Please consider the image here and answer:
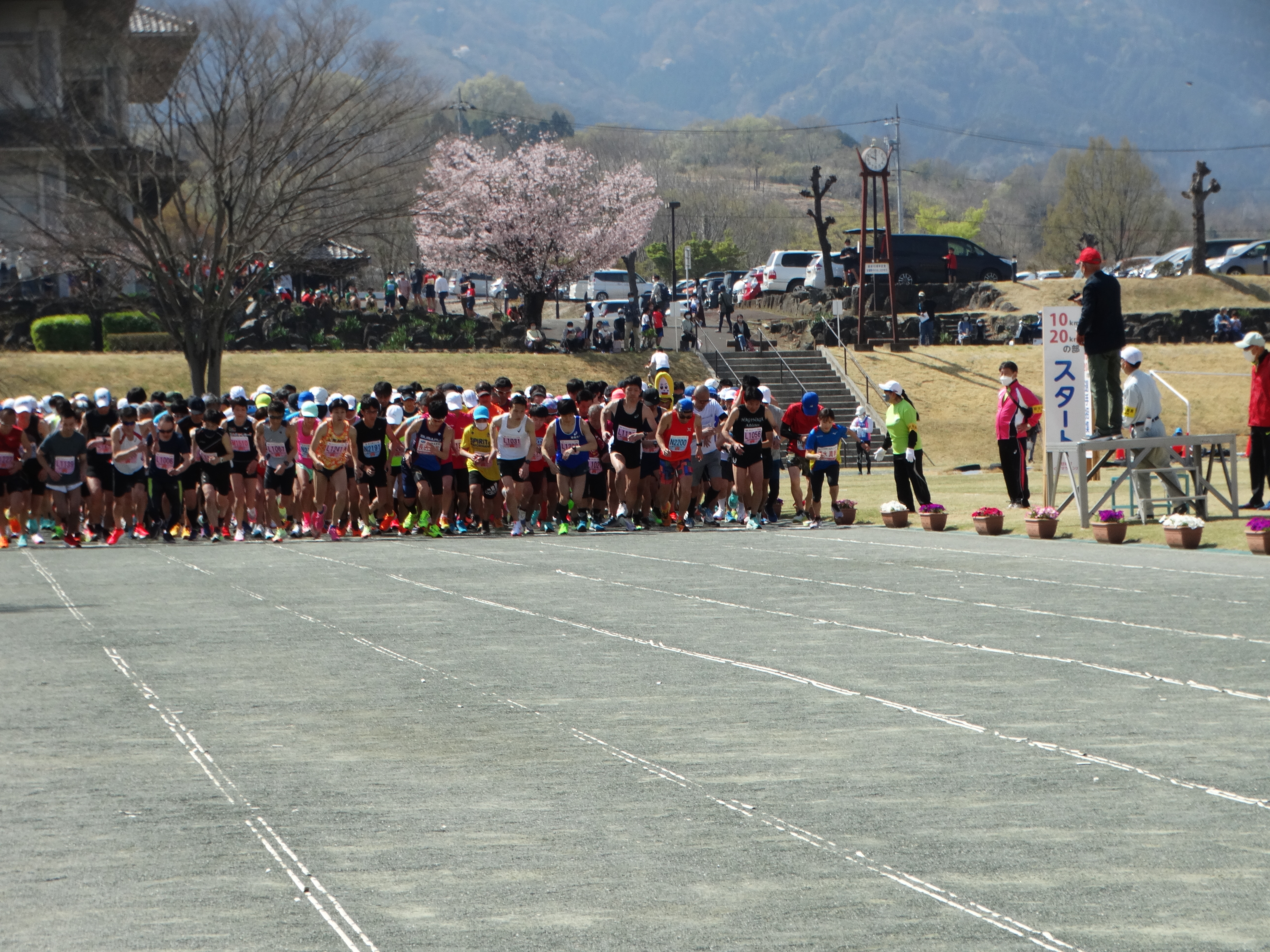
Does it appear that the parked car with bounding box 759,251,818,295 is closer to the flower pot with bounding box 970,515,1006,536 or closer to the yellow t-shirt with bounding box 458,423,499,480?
the yellow t-shirt with bounding box 458,423,499,480

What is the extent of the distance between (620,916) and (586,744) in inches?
86.8

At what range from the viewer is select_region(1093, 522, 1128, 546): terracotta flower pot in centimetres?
1480

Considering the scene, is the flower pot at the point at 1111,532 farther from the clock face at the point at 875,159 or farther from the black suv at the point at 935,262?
the black suv at the point at 935,262

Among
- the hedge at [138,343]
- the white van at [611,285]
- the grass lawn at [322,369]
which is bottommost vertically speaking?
the grass lawn at [322,369]

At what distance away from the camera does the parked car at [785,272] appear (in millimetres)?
65688

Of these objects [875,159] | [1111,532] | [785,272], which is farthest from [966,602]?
[785,272]

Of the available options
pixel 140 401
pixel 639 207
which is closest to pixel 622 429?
pixel 140 401

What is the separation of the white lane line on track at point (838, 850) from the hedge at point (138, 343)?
37.9 meters

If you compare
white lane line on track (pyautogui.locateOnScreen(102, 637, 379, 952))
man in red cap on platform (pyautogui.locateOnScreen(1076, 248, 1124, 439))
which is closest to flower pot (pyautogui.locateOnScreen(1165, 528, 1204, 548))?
man in red cap on platform (pyautogui.locateOnScreen(1076, 248, 1124, 439))

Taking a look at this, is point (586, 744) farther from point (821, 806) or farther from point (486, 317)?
point (486, 317)

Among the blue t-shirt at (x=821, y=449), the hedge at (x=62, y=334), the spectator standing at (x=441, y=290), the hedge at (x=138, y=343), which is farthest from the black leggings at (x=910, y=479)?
the spectator standing at (x=441, y=290)

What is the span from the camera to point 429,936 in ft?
14.2

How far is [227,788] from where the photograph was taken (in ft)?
19.6

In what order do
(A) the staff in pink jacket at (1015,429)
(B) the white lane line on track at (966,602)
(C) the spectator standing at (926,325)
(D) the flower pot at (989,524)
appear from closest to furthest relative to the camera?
(B) the white lane line on track at (966,602) → (D) the flower pot at (989,524) → (A) the staff in pink jacket at (1015,429) → (C) the spectator standing at (926,325)
